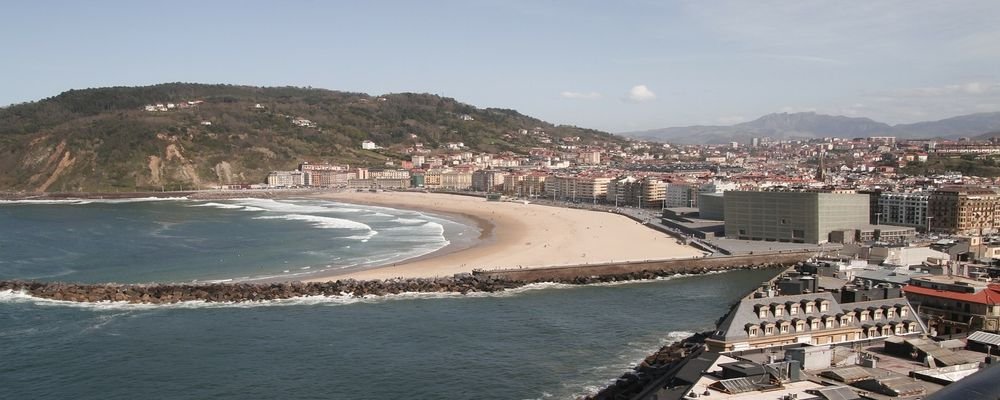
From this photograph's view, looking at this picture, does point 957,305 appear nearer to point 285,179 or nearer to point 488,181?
point 488,181

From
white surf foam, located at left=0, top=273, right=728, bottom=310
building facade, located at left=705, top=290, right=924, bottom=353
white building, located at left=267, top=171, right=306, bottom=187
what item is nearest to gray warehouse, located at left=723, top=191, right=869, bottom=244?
white surf foam, located at left=0, top=273, right=728, bottom=310

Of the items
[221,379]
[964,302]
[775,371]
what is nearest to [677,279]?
[964,302]

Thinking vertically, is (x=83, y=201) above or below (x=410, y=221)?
above

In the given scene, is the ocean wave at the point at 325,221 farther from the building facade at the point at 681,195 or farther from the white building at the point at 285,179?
the white building at the point at 285,179

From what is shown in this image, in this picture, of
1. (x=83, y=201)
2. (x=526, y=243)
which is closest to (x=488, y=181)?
(x=83, y=201)

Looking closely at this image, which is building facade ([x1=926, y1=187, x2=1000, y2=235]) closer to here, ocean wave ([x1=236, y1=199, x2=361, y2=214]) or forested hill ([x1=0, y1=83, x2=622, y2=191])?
ocean wave ([x1=236, y1=199, x2=361, y2=214])

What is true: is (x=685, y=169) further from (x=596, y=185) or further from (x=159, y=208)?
(x=159, y=208)
